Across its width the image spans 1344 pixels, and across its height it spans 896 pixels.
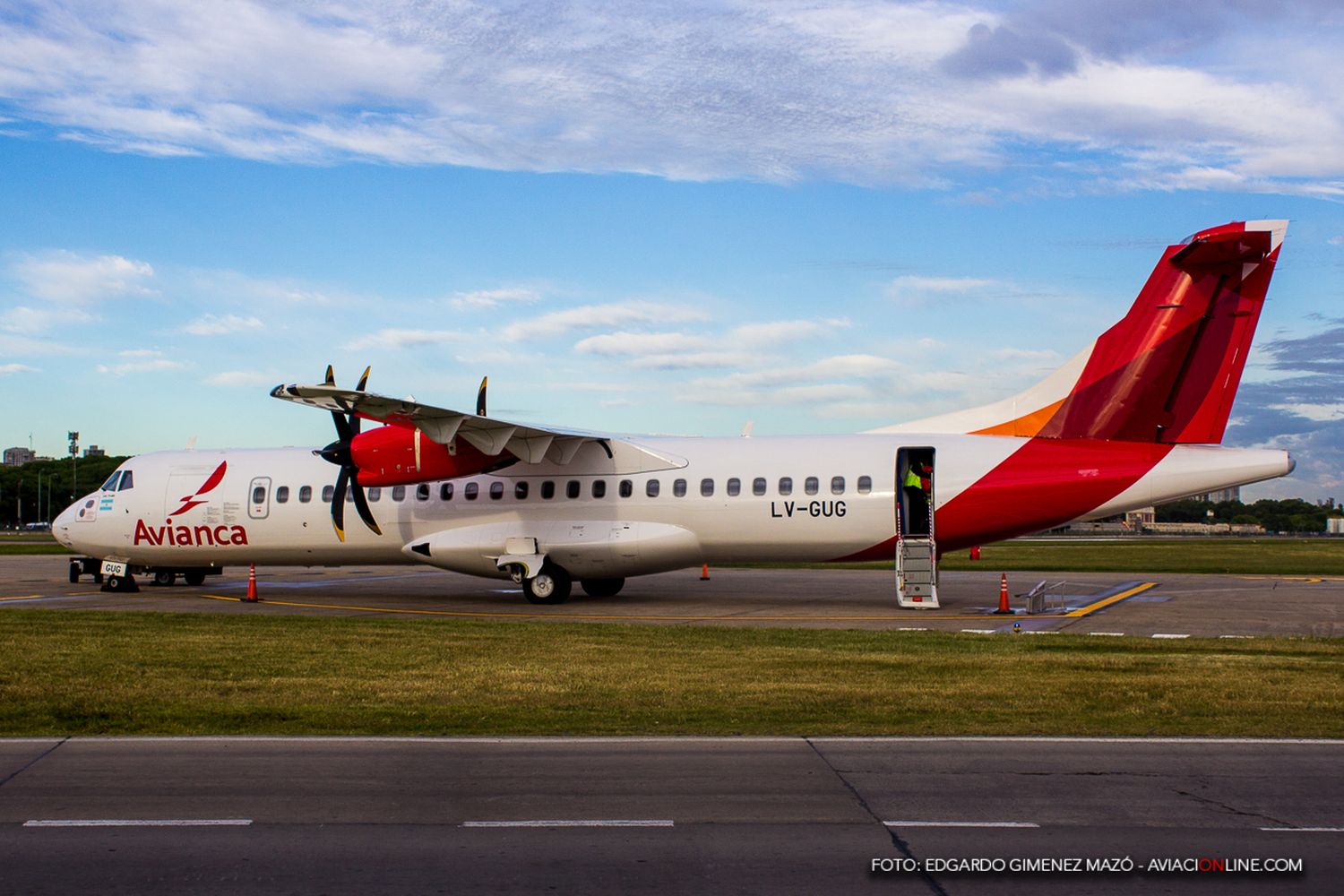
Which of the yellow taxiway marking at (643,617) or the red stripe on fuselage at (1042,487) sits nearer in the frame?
the yellow taxiway marking at (643,617)

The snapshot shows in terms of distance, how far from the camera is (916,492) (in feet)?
77.8

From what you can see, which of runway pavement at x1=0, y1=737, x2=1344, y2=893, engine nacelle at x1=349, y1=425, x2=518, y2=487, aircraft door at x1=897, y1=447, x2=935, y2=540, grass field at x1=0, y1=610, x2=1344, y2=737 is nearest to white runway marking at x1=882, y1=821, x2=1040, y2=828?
runway pavement at x1=0, y1=737, x2=1344, y2=893

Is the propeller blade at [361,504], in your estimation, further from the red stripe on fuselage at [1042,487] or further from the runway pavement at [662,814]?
the runway pavement at [662,814]

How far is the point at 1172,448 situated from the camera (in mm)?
21922

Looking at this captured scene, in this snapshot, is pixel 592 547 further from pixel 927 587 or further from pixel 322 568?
pixel 322 568

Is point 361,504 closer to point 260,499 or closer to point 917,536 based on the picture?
point 260,499

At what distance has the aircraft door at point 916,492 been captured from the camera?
23.4 m

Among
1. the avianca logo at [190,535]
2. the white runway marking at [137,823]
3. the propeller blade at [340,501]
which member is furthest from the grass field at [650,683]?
the avianca logo at [190,535]

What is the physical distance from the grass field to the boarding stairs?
502cm

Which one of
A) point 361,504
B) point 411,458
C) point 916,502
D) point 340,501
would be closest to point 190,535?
point 340,501

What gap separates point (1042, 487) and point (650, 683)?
12051 millimetres

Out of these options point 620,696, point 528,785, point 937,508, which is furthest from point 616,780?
point 937,508

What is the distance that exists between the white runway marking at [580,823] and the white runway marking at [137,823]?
148 centimetres

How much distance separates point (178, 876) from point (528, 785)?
2661 mm
